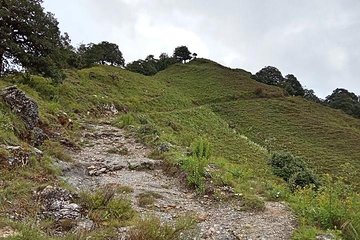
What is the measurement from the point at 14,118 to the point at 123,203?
300 inches

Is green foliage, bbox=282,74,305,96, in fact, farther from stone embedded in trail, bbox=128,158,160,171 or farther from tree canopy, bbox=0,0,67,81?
stone embedded in trail, bbox=128,158,160,171

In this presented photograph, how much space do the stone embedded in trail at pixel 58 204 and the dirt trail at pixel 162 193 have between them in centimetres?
190

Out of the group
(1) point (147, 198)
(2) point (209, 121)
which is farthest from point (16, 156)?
(2) point (209, 121)

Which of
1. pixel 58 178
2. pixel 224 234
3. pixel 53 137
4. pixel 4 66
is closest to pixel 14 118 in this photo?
pixel 53 137

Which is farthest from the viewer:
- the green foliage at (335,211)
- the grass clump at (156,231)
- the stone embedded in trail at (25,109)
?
the stone embedded in trail at (25,109)

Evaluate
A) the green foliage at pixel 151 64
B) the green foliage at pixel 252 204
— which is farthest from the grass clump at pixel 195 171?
the green foliage at pixel 151 64

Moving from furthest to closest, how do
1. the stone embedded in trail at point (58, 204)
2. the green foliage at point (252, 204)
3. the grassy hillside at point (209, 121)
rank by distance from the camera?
the grassy hillside at point (209, 121)
the green foliage at point (252, 204)
the stone embedded in trail at point (58, 204)

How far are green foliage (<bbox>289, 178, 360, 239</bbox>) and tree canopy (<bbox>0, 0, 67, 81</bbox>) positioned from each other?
21.1m

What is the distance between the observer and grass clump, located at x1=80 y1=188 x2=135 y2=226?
30.9ft

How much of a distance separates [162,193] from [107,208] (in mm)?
3029

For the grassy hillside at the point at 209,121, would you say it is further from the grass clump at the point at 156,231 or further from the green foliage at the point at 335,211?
the grass clump at the point at 156,231

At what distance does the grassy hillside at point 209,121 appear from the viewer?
1446cm

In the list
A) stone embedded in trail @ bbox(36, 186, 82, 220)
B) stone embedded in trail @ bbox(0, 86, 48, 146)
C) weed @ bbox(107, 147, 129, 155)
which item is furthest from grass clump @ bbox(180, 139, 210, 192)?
stone embedded in trail @ bbox(0, 86, 48, 146)

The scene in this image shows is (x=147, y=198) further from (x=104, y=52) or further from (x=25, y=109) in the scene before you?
(x=104, y=52)
